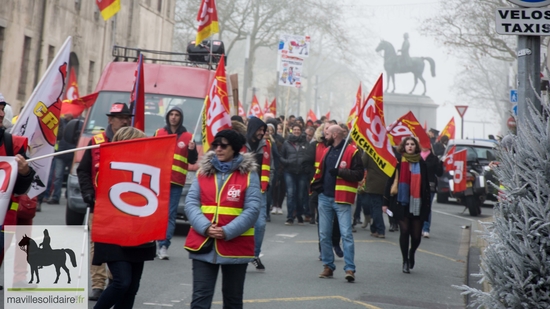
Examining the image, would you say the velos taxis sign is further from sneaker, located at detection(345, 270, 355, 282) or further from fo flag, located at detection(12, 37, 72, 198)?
sneaker, located at detection(345, 270, 355, 282)

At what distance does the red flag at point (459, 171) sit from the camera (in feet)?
68.2

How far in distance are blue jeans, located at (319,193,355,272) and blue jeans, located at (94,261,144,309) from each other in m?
4.07

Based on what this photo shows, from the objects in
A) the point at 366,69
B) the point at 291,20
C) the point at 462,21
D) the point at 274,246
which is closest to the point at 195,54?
the point at 274,246

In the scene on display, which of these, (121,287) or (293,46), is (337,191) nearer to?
(121,287)

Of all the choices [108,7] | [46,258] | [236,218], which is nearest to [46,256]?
[46,258]

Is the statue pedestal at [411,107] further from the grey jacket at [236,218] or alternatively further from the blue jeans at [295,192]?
the grey jacket at [236,218]

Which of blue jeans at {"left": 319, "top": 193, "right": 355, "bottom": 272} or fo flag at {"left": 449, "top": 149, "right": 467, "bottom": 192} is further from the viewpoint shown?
fo flag at {"left": 449, "top": 149, "right": 467, "bottom": 192}

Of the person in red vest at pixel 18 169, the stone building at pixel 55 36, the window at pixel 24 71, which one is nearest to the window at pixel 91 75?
the stone building at pixel 55 36

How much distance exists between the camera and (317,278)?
1007cm

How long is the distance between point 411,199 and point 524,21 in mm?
5227

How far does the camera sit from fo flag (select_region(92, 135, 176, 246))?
19.8 ft

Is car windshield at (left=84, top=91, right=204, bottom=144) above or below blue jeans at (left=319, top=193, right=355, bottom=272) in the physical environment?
above

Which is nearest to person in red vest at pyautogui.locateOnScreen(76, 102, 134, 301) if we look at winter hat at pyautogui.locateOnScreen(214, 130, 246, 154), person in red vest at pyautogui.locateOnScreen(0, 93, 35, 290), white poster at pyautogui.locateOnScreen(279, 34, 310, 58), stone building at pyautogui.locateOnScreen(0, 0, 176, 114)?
person in red vest at pyautogui.locateOnScreen(0, 93, 35, 290)

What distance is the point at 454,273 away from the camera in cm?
1154
